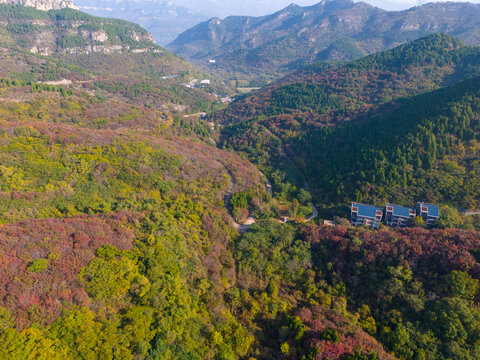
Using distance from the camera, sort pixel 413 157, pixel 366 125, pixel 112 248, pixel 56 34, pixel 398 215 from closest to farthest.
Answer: pixel 112 248 → pixel 398 215 → pixel 413 157 → pixel 366 125 → pixel 56 34

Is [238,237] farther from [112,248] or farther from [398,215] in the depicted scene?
[398,215]

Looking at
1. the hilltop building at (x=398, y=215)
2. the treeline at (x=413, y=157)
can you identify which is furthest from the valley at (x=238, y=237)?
the hilltop building at (x=398, y=215)

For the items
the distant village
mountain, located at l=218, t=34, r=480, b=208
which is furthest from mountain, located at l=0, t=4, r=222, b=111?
the distant village

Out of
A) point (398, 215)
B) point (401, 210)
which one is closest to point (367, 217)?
point (398, 215)

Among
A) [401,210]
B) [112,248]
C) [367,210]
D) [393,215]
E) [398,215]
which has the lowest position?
[393,215]

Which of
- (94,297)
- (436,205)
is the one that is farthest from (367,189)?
(94,297)

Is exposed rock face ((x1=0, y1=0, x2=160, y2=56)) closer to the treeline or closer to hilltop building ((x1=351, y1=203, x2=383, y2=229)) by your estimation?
the treeline

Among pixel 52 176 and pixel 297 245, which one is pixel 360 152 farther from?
pixel 52 176

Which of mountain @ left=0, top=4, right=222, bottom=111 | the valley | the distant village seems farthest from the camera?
mountain @ left=0, top=4, right=222, bottom=111
